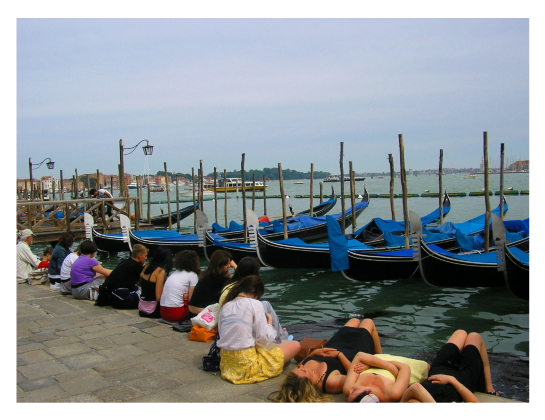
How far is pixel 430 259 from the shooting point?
753cm

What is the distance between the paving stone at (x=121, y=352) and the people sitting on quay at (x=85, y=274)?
1.87 meters

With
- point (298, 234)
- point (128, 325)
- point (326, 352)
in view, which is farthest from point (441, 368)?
point (298, 234)

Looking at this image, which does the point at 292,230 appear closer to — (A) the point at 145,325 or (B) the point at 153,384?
(A) the point at 145,325

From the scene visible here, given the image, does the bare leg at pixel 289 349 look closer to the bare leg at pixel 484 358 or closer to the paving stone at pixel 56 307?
the bare leg at pixel 484 358

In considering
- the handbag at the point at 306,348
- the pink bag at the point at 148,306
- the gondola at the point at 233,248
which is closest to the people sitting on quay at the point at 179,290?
the pink bag at the point at 148,306

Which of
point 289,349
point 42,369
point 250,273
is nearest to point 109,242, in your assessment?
point 42,369

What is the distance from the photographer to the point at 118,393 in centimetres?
290

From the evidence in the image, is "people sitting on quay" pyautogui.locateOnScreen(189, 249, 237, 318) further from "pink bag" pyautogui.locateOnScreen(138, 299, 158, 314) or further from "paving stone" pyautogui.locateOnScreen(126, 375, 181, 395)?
"paving stone" pyautogui.locateOnScreen(126, 375, 181, 395)

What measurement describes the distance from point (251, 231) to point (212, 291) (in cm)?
447

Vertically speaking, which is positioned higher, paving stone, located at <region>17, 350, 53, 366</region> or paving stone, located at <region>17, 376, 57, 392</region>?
paving stone, located at <region>17, 376, 57, 392</region>

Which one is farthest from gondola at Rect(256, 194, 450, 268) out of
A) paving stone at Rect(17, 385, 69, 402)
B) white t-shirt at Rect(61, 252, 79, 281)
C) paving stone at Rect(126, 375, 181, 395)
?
paving stone at Rect(17, 385, 69, 402)

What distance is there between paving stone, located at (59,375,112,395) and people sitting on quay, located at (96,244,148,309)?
193 cm

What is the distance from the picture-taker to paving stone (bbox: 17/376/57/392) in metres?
3.01

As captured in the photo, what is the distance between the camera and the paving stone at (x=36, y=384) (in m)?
3.01
